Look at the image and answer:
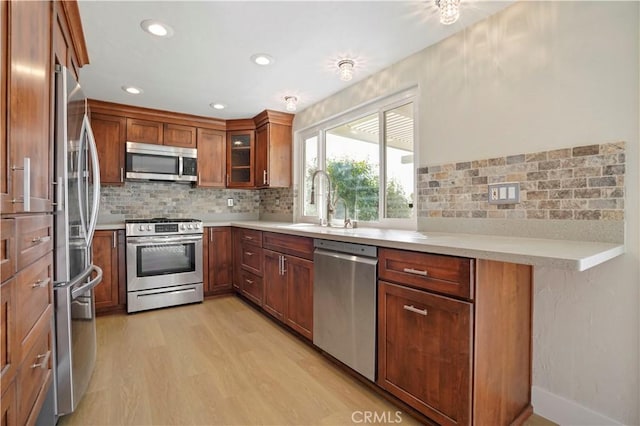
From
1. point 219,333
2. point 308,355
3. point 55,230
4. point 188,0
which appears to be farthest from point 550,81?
point 219,333

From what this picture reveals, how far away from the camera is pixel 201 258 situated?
3643 millimetres

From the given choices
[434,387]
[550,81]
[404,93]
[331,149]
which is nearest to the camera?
[434,387]

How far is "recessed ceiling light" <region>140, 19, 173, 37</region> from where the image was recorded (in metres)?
1.93

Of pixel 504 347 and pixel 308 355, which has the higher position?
pixel 504 347

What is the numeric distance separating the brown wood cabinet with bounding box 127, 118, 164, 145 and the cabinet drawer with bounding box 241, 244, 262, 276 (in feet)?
5.50

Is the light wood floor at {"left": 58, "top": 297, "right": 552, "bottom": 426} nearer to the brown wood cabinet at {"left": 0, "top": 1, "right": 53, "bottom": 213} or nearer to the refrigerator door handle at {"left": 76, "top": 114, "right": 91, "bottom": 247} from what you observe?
the refrigerator door handle at {"left": 76, "top": 114, "right": 91, "bottom": 247}

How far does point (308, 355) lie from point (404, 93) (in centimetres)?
215

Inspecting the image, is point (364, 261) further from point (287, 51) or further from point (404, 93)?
point (287, 51)

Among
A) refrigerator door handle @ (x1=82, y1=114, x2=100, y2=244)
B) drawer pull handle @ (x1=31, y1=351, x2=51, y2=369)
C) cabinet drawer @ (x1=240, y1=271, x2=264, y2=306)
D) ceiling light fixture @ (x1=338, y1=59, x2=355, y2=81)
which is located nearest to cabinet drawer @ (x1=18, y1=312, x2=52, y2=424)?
drawer pull handle @ (x1=31, y1=351, x2=51, y2=369)

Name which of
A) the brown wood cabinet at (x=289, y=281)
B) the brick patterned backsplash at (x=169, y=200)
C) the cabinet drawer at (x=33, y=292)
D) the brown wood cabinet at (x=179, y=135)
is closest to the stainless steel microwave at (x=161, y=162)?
the brown wood cabinet at (x=179, y=135)

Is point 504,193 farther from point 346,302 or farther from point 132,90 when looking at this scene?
→ point 132,90

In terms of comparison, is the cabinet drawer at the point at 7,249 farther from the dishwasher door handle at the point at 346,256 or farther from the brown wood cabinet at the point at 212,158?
the brown wood cabinet at the point at 212,158

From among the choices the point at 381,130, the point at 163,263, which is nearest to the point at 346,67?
the point at 381,130

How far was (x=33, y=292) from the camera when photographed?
113 centimetres
